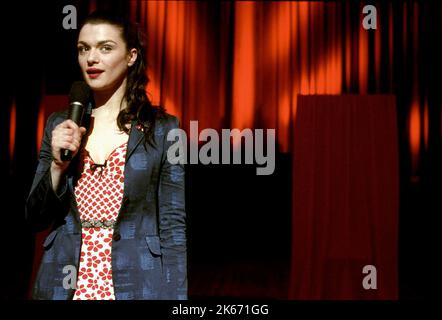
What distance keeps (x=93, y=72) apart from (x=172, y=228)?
0.42 m

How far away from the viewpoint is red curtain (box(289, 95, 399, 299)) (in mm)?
2873

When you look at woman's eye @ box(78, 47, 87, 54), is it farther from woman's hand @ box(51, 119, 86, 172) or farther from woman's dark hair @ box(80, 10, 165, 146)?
woman's hand @ box(51, 119, 86, 172)

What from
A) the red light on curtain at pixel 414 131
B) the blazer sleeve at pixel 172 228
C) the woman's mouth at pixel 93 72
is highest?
the red light on curtain at pixel 414 131

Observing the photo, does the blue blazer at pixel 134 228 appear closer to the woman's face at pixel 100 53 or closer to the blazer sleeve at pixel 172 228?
the blazer sleeve at pixel 172 228

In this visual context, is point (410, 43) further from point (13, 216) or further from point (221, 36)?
point (13, 216)

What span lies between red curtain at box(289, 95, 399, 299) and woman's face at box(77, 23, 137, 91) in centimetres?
191

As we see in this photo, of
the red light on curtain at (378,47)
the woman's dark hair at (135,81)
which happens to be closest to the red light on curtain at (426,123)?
the red light on curtain at (378,47)

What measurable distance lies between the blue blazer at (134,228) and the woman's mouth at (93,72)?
158 mm

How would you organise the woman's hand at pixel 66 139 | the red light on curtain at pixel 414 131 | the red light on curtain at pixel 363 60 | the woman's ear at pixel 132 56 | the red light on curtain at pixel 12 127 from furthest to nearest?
1. the red light on curtain at pixel 363 60
2. the red light on curtain at pixel 414 131
3. the red light on curtain at pixel 12 127
4. the woman's ear at pixel 132 56
5. the woman's hand at pixel 66 139

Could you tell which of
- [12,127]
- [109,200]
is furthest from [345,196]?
[12,127]

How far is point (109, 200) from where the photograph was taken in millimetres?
1145

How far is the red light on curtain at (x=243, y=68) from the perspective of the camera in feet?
17.7

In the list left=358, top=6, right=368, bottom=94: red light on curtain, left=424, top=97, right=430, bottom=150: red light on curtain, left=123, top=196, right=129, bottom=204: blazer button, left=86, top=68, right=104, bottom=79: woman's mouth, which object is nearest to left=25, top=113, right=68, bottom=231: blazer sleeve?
left=123, top=196, right=129, bottom=204: blazer button

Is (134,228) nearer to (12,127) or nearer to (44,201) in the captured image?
(44,201)
